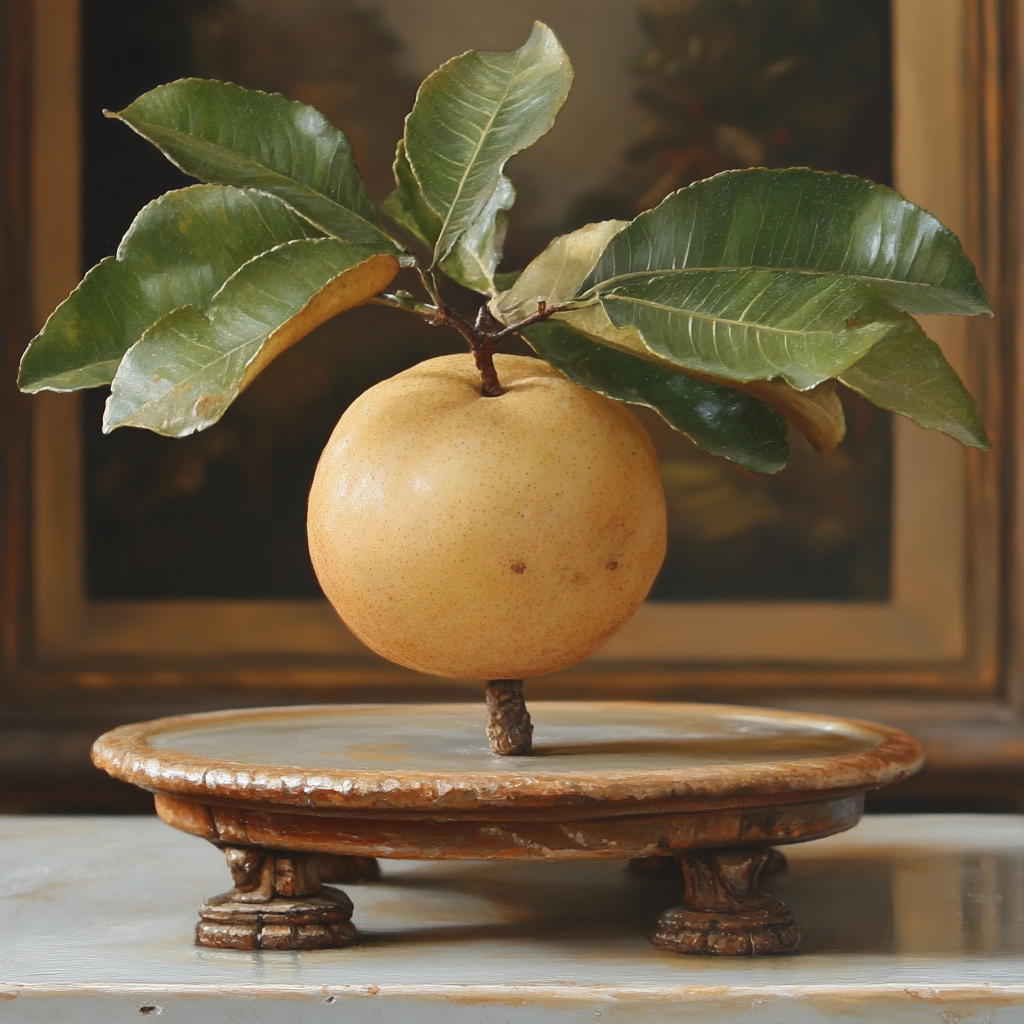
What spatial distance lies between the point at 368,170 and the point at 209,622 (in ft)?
1.59

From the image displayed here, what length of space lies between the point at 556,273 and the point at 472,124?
0.09 m

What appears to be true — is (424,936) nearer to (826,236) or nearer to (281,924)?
(281,924)

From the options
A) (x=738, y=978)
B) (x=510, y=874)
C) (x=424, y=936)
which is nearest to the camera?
(x=738, y=978)

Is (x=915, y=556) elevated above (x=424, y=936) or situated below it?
above

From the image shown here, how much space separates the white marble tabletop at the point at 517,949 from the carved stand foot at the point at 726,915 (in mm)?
11

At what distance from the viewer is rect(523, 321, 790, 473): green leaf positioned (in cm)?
73

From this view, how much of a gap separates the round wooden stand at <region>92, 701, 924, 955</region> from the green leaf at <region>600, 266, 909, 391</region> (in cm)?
19

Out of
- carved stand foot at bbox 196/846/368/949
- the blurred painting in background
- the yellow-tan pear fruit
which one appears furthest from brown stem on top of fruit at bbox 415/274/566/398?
the blurred painting in background

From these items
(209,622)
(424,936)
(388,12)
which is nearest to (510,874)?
(424,936)

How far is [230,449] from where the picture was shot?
54.2 inches

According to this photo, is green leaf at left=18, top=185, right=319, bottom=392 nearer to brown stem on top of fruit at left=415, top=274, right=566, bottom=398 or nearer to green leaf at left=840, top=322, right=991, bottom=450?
brown stem on top of fruit at left=415, top=274, right=566, bottom=398

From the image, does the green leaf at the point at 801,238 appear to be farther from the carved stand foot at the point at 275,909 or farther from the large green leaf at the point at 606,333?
the carved stand foot at the point at 275,909

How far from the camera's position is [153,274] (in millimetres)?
730

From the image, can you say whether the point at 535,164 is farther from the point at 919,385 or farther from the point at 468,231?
the point at 919,385
